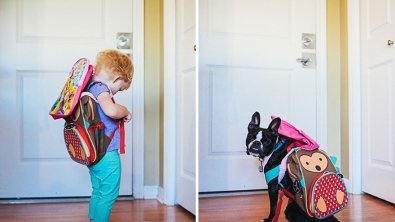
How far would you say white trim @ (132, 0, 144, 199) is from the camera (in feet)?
3.88

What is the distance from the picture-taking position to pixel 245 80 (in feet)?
3.54

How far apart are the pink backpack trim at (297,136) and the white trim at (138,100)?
46cm

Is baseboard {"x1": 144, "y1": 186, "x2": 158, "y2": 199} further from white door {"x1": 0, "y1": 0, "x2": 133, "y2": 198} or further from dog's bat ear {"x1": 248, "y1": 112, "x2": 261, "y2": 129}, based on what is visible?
dog's bat ear {"x1": 248, "y1": 112, "x2": 261, "y2": 129}

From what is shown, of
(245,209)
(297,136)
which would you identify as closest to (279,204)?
(245,209)

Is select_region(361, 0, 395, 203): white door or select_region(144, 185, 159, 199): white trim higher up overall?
select_region(361, 0, 395, 203): white door

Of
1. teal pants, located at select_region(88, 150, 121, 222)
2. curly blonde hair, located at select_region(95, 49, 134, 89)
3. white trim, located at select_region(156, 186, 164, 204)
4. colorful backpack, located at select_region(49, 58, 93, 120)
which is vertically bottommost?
white trim, located at select_region(156, 186, 164, 204)

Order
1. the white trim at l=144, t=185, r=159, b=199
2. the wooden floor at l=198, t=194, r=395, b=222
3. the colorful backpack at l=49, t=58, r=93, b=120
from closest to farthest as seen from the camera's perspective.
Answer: the colorful backpack at l=49, t=58, r=93, b=120 < the wooden floor at l=198, t=194, r=395, b=222 < the white trim at l=144, t=185, r=159, b=199

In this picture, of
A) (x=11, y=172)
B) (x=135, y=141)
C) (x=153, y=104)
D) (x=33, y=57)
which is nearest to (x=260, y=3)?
(x=153, y=104)

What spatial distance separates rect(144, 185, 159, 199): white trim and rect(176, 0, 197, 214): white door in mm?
102

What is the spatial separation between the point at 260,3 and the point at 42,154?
839mm

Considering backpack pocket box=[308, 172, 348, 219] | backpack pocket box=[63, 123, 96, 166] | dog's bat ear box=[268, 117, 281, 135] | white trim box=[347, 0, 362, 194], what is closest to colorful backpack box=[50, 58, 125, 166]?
backpack pocket box=[63, 123, 96, 166]

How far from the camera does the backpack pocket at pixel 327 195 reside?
0.93 m

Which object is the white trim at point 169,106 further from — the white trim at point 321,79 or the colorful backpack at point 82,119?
the white trim at point 321,79

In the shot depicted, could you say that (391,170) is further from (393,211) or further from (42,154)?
(42,154)
